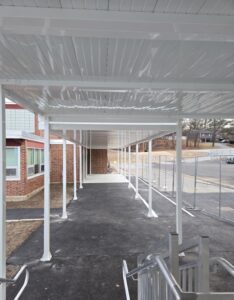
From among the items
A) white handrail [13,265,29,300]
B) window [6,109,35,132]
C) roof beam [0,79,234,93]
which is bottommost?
white handrail [13,265,29,300]

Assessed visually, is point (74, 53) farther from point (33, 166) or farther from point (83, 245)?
point (33, 166)

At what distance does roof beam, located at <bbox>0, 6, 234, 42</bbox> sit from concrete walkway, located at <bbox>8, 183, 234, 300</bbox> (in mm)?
1709

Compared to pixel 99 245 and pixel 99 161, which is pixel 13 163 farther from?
pixel 99 161

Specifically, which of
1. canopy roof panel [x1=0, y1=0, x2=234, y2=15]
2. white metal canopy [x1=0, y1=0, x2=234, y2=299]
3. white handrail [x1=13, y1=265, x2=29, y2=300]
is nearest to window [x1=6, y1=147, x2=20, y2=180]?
white handrail [x1=13, y1=265, x2=29, y2=300]

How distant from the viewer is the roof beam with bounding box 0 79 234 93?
2.88 metres

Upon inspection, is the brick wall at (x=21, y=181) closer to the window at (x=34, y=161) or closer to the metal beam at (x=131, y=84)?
the window at (x=34, y=161)

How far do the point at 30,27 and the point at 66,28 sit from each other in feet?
0.79

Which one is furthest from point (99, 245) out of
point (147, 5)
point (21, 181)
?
point (21, 181)

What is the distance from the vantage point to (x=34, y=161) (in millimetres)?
12625

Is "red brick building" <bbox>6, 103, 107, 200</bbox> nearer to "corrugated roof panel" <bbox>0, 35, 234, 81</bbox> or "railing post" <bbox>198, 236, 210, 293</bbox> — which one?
"corrugated roof panel" <bbox>0, 35, 234, 81</bbox>

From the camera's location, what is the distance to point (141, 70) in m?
2.60

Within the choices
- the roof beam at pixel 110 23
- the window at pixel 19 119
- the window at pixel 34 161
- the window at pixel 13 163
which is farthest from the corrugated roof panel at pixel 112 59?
the window at pixel 19 119

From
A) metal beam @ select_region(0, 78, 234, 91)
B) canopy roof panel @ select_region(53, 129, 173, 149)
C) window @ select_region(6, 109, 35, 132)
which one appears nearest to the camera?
metal beam @ select_region(0, 78, 234, 91)

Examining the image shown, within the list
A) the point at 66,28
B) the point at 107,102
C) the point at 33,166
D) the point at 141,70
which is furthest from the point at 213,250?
the point at 33,166
